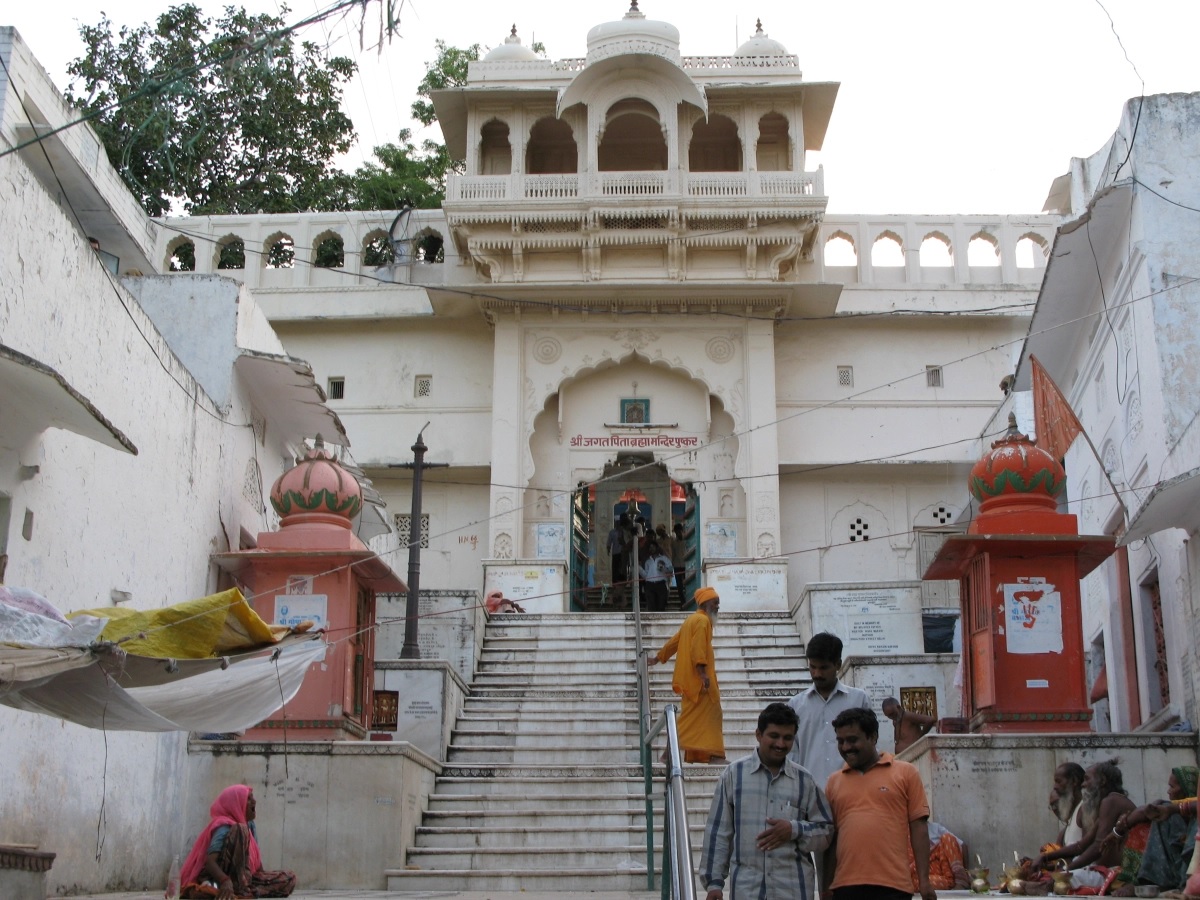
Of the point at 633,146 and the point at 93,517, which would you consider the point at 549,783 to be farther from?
the point at 633,146

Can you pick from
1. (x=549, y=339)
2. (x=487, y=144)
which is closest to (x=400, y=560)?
(x=549, y=339)

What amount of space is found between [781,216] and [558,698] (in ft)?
31.8

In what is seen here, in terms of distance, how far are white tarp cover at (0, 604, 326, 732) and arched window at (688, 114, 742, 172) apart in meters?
17.0

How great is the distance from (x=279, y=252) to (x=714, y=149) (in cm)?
777

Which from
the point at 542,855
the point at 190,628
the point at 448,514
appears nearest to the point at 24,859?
the point at 190,628

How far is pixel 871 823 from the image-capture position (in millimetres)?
5344

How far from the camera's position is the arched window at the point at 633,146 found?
920 inches

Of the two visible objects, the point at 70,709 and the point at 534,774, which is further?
the point at 534,774

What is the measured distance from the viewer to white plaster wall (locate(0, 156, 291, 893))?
9.16 meters

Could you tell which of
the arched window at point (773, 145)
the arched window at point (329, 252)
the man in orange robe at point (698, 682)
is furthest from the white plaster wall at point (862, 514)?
the man in orange robe at point (698, 682)

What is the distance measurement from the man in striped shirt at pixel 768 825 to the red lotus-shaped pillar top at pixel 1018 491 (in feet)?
20.5

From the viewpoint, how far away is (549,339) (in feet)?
72.1

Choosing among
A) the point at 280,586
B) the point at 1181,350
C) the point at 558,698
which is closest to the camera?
the point at 1181,350

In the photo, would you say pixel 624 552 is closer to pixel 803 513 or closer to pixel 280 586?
pixel 803 513
